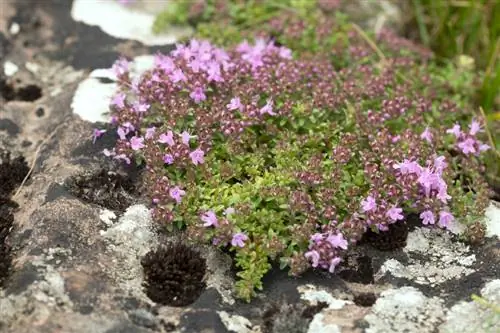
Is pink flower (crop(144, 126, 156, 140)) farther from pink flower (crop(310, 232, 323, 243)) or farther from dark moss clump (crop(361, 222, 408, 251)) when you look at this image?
dark moss clump (crop(361, 222, 408, 251))

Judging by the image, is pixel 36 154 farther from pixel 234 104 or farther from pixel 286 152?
pixel 286 152

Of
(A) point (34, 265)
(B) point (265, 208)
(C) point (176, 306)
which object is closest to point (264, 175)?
(B) point (265, 208)

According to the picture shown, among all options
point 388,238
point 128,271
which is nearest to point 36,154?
point 128,271

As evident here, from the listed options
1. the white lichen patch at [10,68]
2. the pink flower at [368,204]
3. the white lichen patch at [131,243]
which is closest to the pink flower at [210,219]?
the white lichen patch at [131,243]

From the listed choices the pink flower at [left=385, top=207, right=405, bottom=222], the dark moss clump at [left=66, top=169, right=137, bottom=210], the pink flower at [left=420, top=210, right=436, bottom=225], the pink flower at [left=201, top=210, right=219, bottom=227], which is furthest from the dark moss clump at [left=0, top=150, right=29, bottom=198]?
the pink flower at [left=420, top=210, right=436, bottom=225]

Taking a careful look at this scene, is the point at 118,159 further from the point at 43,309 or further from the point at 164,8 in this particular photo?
the point at 164,8
